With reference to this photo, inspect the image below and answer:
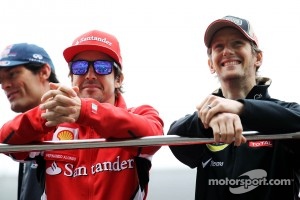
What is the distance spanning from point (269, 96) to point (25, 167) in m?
1.74

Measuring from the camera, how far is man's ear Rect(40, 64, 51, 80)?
142 inches

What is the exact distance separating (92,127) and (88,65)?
1.94 feet

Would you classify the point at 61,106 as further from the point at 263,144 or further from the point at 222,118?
the point at 263,144

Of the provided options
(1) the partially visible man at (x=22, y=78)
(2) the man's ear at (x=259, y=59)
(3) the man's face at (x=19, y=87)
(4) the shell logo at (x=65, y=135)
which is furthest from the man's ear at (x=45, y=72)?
(2) the man's ear at (x=259, y=59)

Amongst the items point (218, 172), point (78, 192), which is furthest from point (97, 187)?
point (218, 172)

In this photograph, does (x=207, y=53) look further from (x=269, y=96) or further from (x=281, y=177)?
(x=281, y=177)

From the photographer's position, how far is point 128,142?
2258mm

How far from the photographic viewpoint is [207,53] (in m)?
3.38

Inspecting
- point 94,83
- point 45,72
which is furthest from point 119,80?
point 45,72

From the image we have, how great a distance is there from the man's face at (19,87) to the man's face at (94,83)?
0.60 m

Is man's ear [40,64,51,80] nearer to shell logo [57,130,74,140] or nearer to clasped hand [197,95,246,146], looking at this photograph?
shell logo [57,130,74,140]

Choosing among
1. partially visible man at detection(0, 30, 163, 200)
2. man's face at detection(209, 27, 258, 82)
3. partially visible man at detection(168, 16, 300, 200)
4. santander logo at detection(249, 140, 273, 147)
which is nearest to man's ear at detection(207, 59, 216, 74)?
partially visible man at detection(168, 16, 300, 200)

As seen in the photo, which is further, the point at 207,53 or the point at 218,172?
the point at 207,53

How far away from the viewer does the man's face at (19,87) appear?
11.3 ft
